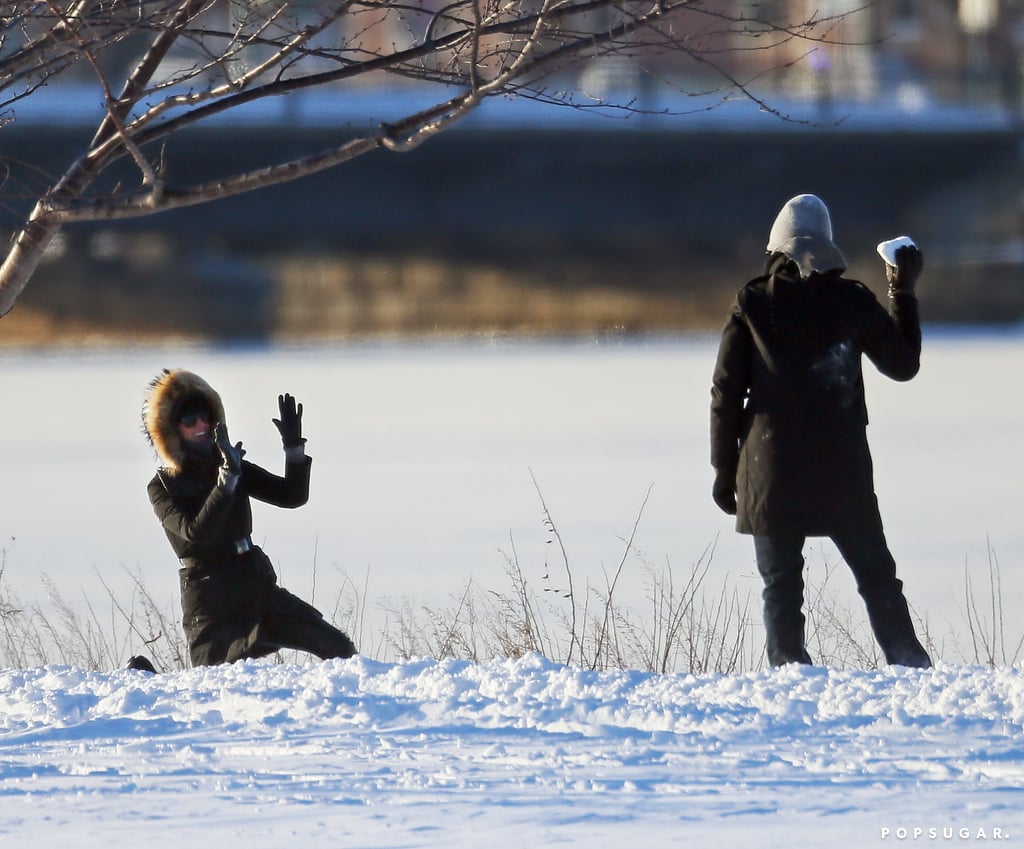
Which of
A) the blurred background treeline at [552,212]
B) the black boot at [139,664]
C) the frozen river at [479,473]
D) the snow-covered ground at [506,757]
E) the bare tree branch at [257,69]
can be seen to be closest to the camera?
the snow-covered ground at [506,757]

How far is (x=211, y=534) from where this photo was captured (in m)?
4.90

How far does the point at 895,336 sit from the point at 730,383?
1.82 ft

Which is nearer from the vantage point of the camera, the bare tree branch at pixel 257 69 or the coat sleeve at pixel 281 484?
the bare tree branch at pixel 257 69

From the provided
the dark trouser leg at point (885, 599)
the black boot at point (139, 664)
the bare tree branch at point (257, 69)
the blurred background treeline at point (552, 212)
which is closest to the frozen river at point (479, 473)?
the black boot at point (139, 664)

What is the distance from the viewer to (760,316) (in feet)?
16.2

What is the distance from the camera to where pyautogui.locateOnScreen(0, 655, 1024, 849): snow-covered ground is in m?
3.52

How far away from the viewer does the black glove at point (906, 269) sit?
5.08 m

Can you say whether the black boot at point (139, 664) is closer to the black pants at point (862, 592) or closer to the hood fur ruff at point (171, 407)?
the hood fur ruff at point (171, 407)

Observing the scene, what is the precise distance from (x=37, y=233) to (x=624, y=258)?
104 feet

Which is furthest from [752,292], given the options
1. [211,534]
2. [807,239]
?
[211,534]

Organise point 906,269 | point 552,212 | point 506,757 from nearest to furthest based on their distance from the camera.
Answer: point 506,757 < point 906,269 < point 552,212

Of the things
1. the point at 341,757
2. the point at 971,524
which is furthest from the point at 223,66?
the point at 971,524

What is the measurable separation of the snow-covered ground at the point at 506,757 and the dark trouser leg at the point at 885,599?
339 mm

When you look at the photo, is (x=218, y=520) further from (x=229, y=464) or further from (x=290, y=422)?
(x=290, y=422)
